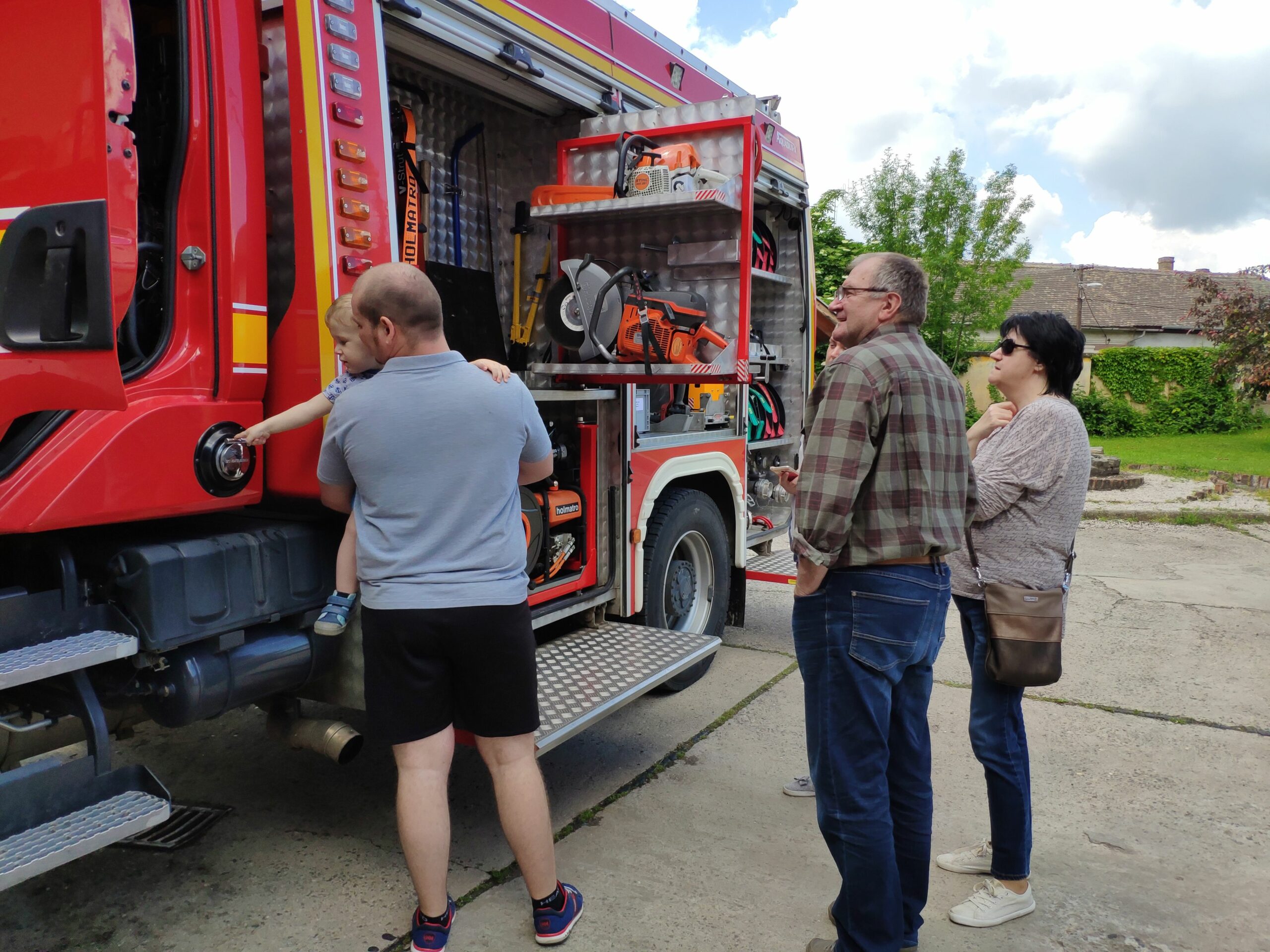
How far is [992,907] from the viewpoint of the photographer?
289 centimetres

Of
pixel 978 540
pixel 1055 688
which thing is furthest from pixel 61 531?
pixel 1055 688

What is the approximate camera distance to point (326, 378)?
2820mm

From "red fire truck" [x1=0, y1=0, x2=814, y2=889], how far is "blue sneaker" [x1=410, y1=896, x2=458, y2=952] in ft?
2.17

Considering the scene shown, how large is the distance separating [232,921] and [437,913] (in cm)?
72

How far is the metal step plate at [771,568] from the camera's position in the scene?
226 inches

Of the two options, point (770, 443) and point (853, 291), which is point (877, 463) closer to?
point (853, 291)

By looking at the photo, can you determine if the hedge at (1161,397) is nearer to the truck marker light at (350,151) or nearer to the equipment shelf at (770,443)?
the equipment shelf at (770,443)

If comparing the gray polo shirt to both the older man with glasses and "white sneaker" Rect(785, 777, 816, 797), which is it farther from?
"white sneaker" Rect(785, 777, 816, 797)

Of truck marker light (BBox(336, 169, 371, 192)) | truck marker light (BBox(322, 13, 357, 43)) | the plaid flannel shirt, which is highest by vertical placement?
truck marker light (BBox(322, 13, 357, 43))

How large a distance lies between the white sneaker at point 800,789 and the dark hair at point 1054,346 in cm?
183

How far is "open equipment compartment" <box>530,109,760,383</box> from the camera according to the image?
412 centimetres

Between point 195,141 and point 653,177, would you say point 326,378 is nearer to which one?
point 195,141

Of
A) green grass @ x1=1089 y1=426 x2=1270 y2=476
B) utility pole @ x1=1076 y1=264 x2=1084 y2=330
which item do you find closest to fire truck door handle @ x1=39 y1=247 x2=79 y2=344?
green grass @ x1=1089 y1=426 x2=1270 y2=476

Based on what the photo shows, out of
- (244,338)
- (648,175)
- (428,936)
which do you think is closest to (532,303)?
(648,175)
